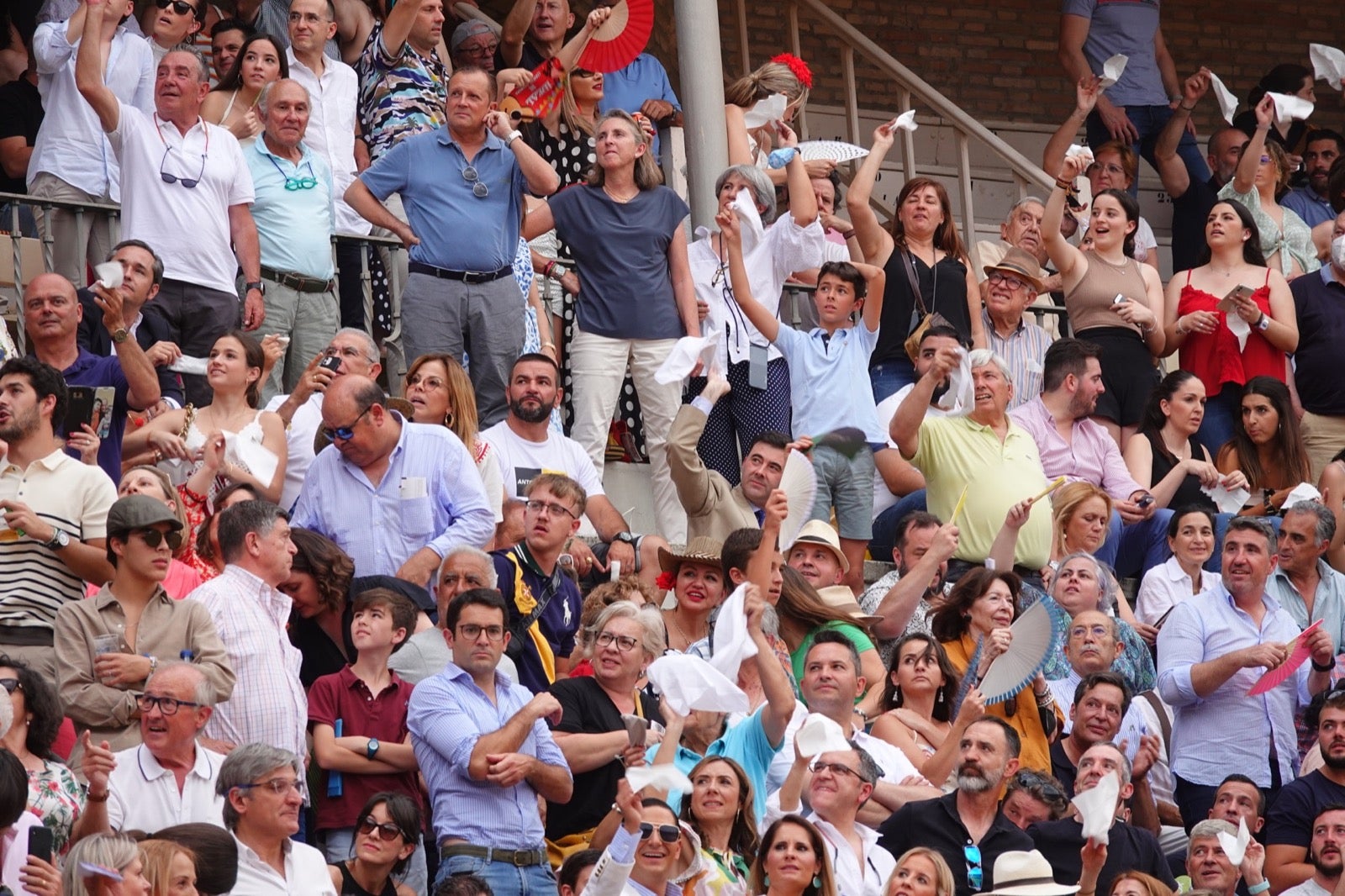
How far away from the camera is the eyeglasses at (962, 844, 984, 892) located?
28.1 feet

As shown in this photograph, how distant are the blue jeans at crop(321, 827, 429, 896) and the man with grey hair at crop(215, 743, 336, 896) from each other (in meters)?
0.41

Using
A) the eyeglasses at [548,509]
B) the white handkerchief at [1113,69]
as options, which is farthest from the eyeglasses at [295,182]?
the white handkerchief at [1113,69]

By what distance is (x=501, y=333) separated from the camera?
11.0 meters

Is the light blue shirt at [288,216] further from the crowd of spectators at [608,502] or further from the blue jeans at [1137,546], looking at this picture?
the blue jeans at [1137,546]

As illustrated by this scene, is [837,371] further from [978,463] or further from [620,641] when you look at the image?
[620,641]

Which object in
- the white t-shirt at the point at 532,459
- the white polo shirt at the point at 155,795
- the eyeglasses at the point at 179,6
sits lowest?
the white t-shirt at the point at 532,459

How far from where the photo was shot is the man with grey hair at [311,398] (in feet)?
32.7

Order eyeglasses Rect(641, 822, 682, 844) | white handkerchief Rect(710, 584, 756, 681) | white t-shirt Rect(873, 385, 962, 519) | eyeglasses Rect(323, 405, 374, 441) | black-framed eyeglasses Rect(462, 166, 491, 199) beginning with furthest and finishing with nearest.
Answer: white t-shirt Rect(873, 385, 962, 519)
black-framed eyeglasses Rect(462, 166, 491, 199)
eyeglasses Rect(323, 405, 374, 441)
white handkerchief Rect(710, 584, 756, 681)
eyeglasses Rect(641, 822, 682, 844)

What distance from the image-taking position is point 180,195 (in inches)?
426

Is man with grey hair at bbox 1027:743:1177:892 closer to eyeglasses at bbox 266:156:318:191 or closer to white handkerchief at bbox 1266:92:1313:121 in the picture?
eyeglasses at bbox 266:156:318:191

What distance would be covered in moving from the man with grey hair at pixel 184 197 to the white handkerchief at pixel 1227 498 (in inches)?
168

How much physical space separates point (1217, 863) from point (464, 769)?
2.70m

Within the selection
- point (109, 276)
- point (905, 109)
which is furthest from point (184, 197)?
point (905, 109)

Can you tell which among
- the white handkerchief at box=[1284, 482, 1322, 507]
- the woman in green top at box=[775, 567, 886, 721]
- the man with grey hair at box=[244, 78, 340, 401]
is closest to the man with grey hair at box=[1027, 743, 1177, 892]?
the woman in green top at box=[775, 567, 886, 721]
